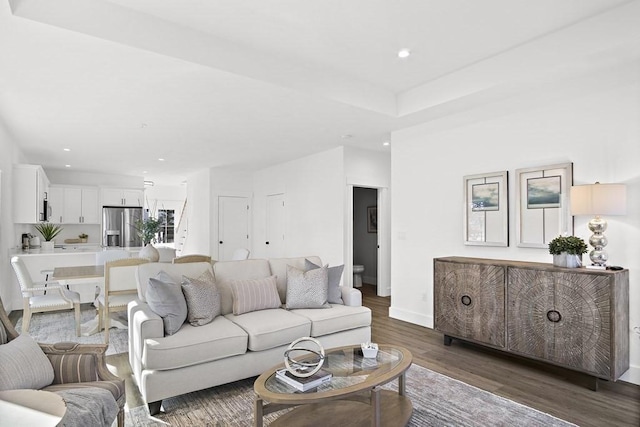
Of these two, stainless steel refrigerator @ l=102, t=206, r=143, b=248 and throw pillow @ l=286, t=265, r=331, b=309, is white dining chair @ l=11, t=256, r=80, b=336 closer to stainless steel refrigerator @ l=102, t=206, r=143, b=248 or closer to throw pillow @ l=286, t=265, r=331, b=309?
throw pillow @ l=286, t=265, r=331, b=309

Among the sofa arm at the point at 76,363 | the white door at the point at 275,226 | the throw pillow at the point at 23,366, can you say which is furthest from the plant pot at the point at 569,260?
the white door at the point at 275,226

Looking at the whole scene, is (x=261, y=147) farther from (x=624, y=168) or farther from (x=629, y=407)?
(x=629, y=407)

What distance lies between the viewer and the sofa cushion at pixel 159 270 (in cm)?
308

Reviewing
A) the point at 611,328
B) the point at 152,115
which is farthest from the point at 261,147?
the point at 611,328

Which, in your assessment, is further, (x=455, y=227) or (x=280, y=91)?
(x=455, y=227)

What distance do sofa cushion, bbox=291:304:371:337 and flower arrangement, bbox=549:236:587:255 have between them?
1.77 m

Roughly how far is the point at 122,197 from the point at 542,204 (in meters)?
8.86

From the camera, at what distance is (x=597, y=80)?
3.14m

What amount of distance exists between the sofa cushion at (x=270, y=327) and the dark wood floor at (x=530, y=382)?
123 cm

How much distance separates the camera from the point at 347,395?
1.85 meters

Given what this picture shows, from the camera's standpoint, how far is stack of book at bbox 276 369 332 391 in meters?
1.89

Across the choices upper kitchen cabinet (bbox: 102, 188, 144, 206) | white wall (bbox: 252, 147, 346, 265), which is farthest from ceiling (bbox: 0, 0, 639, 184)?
upper kitchen cabinet (bbox: 102, 188, 144, 206)

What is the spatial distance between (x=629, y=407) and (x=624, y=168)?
6.06ft

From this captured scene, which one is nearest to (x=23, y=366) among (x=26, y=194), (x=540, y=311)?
(x=540, y=311)
